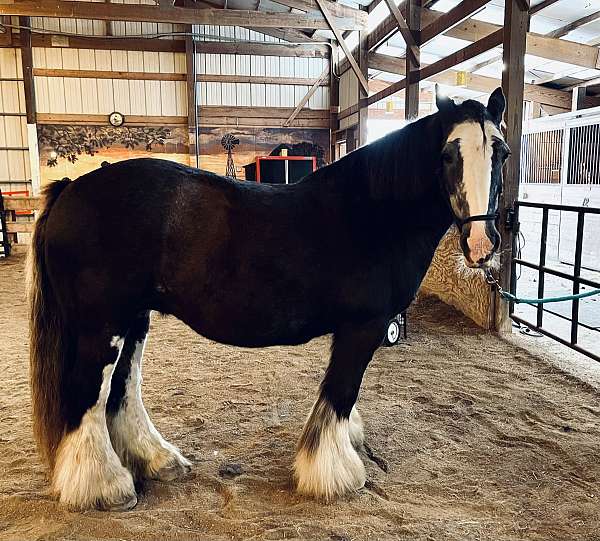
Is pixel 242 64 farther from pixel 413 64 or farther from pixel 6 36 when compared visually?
pixel 413 64

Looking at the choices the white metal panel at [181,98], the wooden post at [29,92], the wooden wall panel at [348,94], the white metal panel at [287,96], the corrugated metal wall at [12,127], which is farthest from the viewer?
the white metal panel at [287,96]

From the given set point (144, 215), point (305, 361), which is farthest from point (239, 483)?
point (305, 361)

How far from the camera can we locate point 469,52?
189 inches

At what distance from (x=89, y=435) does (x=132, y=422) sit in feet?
0.85

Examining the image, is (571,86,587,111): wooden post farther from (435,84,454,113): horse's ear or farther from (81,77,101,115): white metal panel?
(81,77,101,115): white metal panel

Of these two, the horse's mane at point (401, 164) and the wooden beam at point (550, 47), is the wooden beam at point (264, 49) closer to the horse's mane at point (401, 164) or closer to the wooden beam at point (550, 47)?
the wooden beam at point (550, 47)

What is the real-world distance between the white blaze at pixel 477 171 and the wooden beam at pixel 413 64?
4.63 m

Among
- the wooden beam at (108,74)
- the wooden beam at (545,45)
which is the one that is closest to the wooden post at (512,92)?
the wooden beam at (545,45)

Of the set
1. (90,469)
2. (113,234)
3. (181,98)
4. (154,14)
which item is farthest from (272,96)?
(90,469)

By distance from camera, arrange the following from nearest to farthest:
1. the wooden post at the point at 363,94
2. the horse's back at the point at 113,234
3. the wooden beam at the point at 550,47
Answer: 1. the horse's back at the point at 113,234
2. the wooden beam at the point at 550,47
3. the wooden post at the point at 363,94

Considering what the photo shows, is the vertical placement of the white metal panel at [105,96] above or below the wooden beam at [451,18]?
above

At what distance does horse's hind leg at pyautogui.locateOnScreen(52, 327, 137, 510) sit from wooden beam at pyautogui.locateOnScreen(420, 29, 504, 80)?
401cm

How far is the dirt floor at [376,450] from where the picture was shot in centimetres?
176

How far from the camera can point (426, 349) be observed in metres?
3.89
